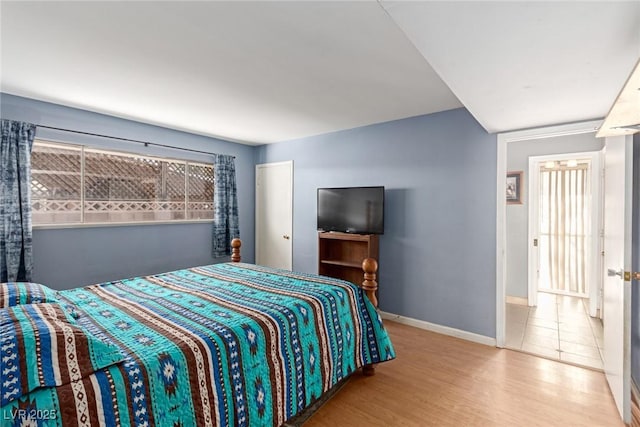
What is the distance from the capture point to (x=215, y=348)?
4.92ft

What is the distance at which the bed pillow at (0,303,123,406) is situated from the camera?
3.37 ft

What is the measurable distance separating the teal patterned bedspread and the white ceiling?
5.44ft

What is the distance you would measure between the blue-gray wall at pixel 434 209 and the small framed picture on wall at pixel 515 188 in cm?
164

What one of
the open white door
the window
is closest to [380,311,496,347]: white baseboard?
the open white door

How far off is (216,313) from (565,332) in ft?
12.1

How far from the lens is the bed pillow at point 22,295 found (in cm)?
160

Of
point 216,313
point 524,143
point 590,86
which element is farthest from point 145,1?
point 524,143

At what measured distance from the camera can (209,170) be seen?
4680 millimetres

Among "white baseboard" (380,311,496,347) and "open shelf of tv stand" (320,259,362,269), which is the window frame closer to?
"open shelf of tv stand" (320,259,362,269)

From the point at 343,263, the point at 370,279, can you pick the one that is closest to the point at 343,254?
the point at 343,263

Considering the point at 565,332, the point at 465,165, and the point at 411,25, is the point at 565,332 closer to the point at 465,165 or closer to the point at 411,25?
the point at 465,165

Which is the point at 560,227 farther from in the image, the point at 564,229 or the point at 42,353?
the point at 42,353

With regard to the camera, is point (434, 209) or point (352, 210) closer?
point (434, 209)

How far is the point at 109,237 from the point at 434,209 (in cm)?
374
